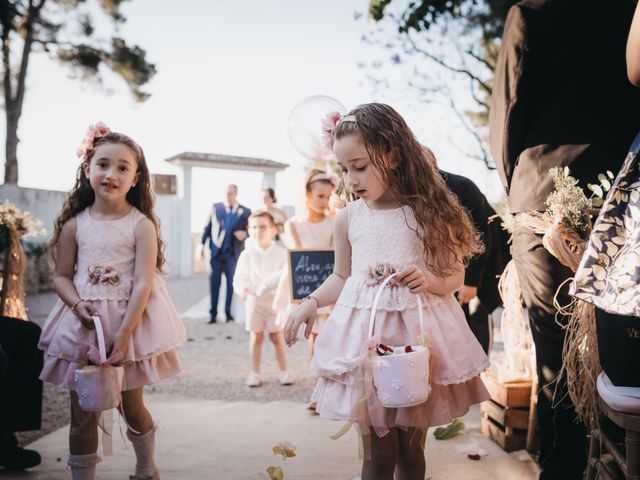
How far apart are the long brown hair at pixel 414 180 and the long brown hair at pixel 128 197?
117 centimetres

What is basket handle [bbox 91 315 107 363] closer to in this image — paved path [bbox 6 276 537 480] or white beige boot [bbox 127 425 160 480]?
white beige boot [bbox 127 425 160 480]

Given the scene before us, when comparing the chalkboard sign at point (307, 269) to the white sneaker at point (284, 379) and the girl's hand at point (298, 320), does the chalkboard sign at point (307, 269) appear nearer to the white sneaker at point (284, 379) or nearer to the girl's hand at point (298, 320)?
the white sneaker at point (284, 379)

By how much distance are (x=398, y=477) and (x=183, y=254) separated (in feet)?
55.2

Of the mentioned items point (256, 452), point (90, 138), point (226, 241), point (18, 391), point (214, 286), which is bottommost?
point (256, 452)

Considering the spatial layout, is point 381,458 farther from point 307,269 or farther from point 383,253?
point 307,269

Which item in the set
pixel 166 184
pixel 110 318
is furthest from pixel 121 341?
pixel 166 184

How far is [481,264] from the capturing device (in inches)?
131

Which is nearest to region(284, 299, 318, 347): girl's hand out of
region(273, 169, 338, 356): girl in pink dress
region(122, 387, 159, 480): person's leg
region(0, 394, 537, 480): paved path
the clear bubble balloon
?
region(122, 387, 159, 480): person's leg

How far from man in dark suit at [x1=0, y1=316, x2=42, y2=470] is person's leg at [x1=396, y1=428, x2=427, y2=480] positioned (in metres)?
1.97

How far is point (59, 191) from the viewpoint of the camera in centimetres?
1620

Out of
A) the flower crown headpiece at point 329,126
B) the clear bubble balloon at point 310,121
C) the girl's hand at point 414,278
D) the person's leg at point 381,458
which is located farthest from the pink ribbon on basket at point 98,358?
the clear bubble balloon at point 310,121

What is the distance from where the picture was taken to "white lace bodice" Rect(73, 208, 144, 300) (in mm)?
2438

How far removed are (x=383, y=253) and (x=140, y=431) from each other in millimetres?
1450

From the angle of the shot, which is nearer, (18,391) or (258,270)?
(18,391)
